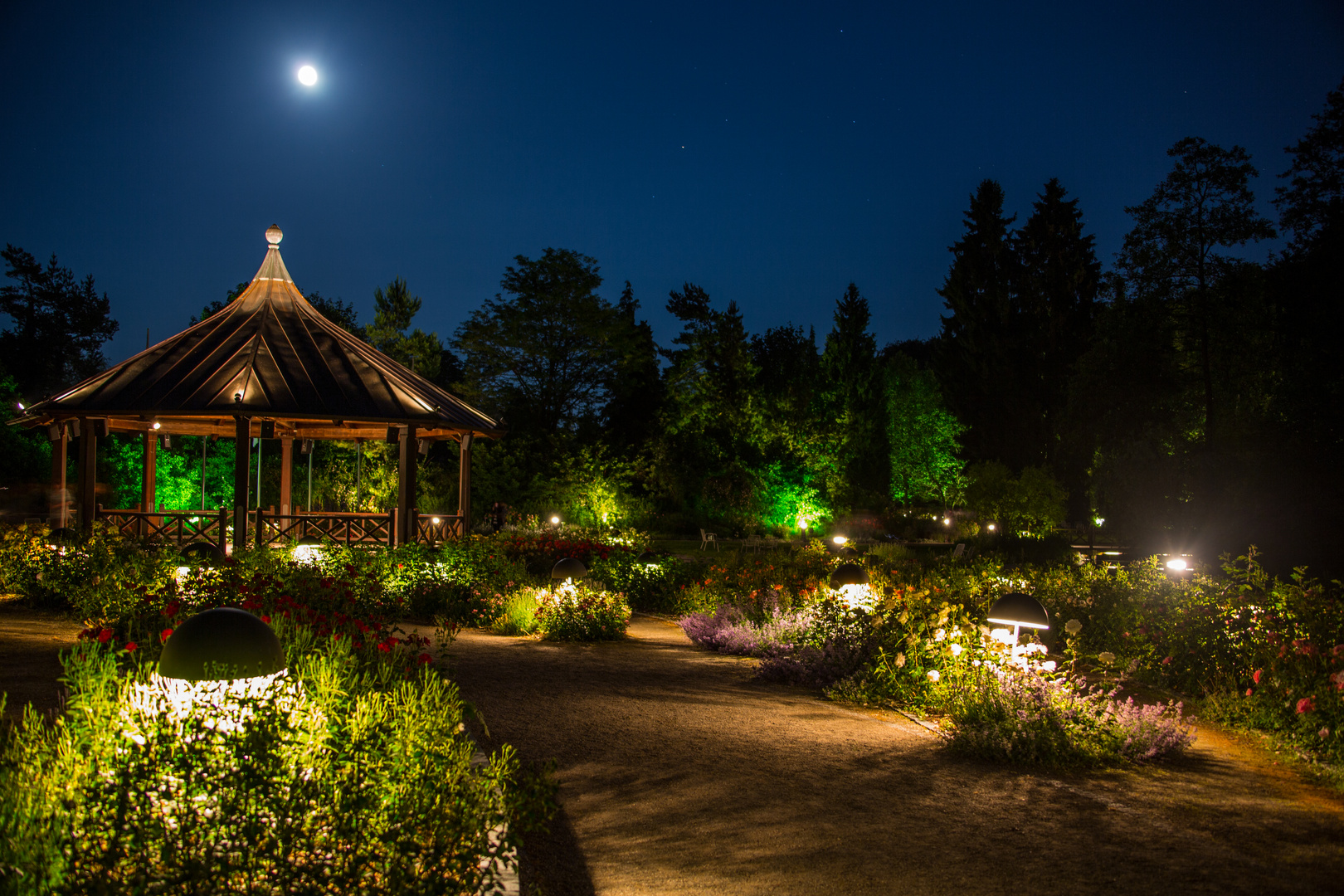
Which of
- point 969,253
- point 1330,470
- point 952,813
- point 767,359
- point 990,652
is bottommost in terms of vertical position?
point 952,813

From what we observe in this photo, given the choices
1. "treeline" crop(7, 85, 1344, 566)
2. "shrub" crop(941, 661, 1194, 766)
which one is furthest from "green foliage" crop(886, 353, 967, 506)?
"shrub" crop(941, 661, 1194, 766)

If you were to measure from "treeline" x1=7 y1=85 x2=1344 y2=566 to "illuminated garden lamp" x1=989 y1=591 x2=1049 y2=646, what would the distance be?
547 inches

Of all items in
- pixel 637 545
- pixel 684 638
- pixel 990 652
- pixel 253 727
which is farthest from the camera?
pixel 637 545

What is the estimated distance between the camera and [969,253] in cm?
4750

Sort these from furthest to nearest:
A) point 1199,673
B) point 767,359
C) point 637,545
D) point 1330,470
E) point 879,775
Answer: point 767,359, point 1330,470, point 637,545, point 1199,673, point 879,775

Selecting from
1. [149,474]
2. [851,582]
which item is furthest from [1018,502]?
[149,474]

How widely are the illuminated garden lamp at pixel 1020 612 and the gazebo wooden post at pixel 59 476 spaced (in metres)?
14.3

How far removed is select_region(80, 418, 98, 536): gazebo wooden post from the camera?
1299 centimetres

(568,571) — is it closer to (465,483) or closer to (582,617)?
(582,617)

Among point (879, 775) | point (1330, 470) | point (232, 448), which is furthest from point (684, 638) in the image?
point (232, 448)

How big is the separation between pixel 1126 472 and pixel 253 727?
2942 centimetres

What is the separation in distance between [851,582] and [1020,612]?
9.75 feet

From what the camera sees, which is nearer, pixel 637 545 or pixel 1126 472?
pixel 637 545

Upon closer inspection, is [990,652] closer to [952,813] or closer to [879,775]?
[879,775]
